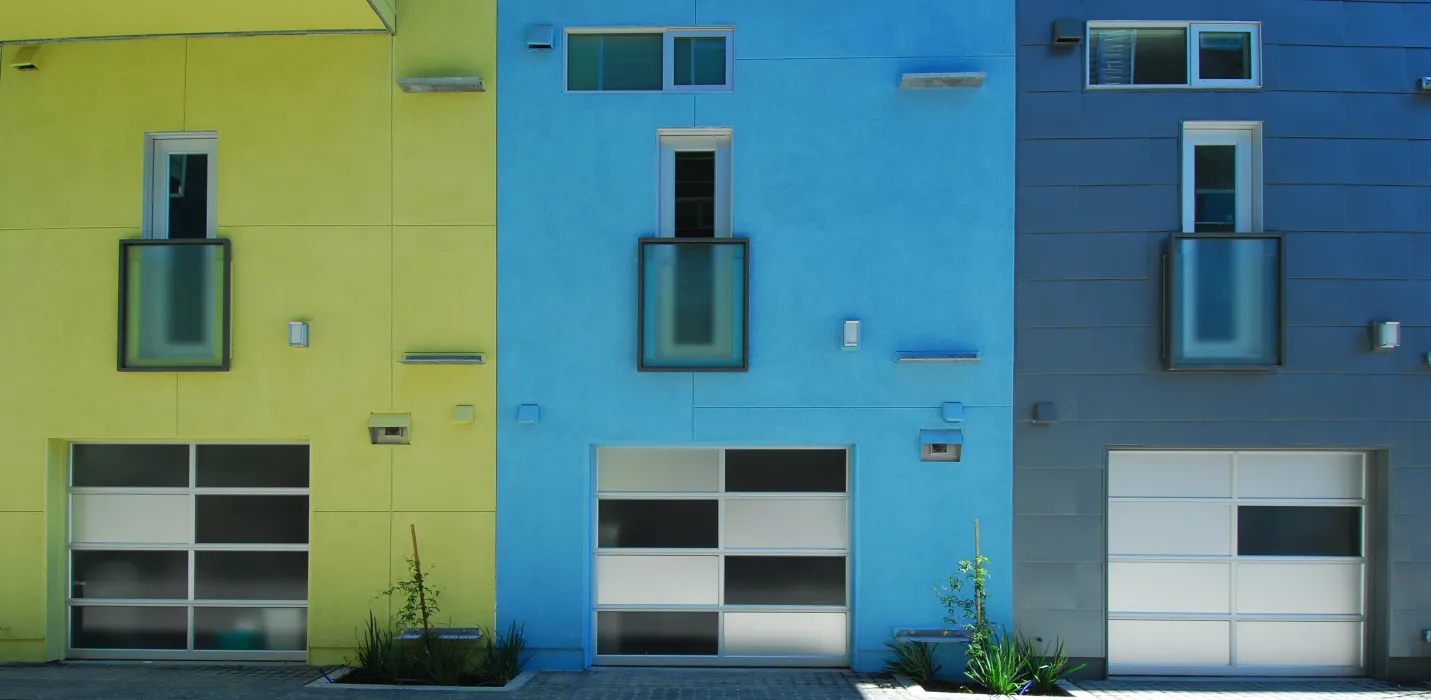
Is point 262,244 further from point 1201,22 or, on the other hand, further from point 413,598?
point 1201,22

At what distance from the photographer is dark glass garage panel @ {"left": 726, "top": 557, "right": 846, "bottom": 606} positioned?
24.3ft

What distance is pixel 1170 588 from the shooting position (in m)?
7.41

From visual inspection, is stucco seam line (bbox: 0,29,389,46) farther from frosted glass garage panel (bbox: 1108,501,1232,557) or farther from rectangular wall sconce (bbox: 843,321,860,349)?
frosted glass garage panel (bbox: 1108,501,1232,557)

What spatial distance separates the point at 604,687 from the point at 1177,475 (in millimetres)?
5481

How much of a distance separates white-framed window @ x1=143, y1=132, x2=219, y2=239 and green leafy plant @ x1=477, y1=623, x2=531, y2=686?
4.63 metres

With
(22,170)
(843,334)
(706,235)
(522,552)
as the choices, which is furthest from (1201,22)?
(22,170)

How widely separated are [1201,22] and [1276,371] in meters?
3.21

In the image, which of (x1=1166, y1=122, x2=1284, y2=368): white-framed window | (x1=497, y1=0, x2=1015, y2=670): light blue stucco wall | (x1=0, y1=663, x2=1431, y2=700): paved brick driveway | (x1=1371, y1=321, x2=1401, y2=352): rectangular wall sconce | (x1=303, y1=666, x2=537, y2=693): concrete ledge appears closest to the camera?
(x1=0, y1=663, x2=1431, y2=700): paved brick driveway

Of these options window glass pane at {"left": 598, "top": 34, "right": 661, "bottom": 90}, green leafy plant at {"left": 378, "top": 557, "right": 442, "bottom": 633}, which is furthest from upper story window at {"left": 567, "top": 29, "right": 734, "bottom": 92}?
green leafy plant at {"left": 378, "top": 557, "right": 442, "bottom": 633}

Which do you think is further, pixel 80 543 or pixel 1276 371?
pixel 80 543

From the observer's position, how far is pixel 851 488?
7.37 metres

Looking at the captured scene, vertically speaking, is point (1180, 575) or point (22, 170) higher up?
point (22, 170)

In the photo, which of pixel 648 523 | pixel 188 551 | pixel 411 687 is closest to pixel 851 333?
pixel 648 523

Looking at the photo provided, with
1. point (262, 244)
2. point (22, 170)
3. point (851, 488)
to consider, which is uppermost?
point (22, 170)
